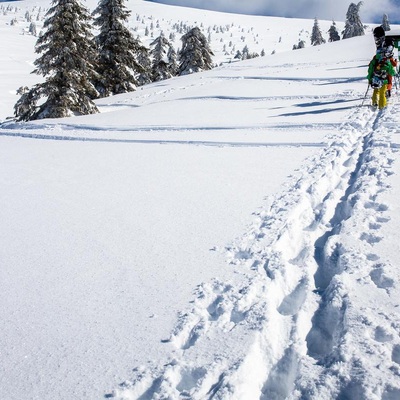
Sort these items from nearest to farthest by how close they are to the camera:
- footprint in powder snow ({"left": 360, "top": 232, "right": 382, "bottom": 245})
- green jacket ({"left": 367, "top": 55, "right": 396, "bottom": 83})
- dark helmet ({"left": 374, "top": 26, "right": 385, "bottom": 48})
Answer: footprint in powder snow ({"left": 360, "top": 232, "right": 382, "bottom": 245}) → green jacket ({"left": 367, "top": 55, "right": 396, "bottom": 83}) → dark helmet ({"left": 374, "top": 26, "right": 385, "bottom": 48})

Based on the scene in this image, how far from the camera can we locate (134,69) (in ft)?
79.9

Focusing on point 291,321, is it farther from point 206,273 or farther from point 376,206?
point 376,206

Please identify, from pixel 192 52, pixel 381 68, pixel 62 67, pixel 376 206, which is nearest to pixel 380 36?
pixel 381 68

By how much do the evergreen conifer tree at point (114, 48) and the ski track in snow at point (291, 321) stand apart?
21824 mm

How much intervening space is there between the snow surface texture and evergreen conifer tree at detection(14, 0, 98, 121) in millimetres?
9857

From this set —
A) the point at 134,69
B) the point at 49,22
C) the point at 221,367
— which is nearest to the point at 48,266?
the point at 221,367

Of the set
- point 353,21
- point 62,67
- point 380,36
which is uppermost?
point 353,21

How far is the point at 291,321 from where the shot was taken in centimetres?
248

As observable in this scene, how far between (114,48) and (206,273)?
77.4ft

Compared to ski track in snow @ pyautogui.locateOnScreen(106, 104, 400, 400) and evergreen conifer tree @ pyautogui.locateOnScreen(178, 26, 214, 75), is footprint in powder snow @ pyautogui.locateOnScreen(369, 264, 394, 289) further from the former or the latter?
evergreen conifer tree @ pyautogui.locateOnScreen(178, 26, 214, 75)

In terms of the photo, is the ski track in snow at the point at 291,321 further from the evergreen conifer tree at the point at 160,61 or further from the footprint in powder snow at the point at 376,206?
the evergreen conifer tree at the point at 160,61

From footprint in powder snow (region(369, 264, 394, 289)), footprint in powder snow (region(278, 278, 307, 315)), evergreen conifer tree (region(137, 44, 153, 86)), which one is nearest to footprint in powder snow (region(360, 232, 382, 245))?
footprint in powder snow (region(369, 264, 394, 289))

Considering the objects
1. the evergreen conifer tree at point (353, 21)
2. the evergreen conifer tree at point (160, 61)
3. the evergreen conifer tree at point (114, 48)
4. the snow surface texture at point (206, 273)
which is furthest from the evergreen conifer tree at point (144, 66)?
the evergreen conifer tree at point (353, 21)

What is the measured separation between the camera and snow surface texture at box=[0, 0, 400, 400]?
81.1 inches
